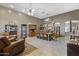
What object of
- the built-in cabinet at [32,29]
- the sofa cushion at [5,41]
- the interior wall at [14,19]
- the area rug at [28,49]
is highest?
the interior wall at [14,19]

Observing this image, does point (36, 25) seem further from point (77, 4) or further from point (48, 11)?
point (77, 4)

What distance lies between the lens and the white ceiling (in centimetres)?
334

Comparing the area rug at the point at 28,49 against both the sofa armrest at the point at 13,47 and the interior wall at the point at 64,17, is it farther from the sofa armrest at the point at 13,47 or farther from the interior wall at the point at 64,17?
the interior wall at the point at 64,17

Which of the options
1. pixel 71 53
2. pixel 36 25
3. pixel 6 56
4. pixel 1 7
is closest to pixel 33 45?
pixel 36 25

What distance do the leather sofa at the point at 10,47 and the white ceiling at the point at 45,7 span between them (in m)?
0.92

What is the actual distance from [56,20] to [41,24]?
462mm

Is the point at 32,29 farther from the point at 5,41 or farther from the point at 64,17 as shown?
the point at 64,17

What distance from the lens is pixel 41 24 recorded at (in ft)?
12.1

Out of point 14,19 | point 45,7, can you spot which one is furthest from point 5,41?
point 45,7

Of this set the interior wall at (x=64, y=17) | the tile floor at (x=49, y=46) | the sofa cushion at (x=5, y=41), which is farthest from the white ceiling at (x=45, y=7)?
the sofa cushion at (x=5, y=41)

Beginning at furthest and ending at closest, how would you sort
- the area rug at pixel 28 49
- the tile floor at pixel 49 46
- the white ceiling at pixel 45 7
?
the area rug at pixel 28 49, the tile floor at pixel 49 46, the white ceiling at pixel 45 7

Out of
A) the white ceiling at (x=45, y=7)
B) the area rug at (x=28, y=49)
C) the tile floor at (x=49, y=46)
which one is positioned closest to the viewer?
the white ceiling at (x=45, y=7)

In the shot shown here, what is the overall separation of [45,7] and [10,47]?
151 centimetres

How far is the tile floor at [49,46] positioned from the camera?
11.4 feet
